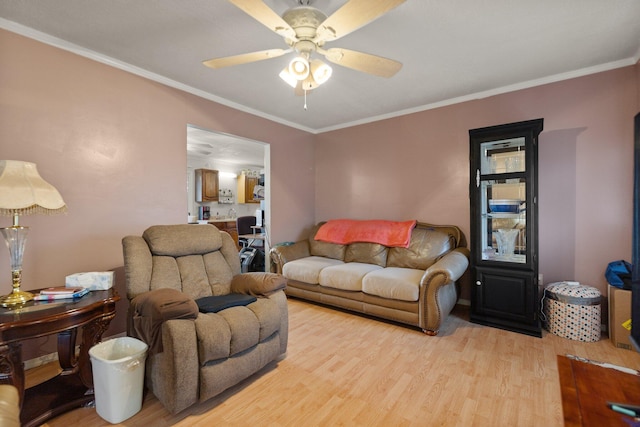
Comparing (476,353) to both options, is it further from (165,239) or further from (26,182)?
(26,182)

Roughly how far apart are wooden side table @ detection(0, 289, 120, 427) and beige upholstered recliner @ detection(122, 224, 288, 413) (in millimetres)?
215

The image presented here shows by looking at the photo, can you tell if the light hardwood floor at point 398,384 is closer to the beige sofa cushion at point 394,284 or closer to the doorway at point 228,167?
the beige sofa cushion at point 394,284

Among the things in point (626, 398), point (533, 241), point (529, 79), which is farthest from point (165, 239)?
point (529, 79)

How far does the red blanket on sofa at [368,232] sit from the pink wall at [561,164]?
1.18 ft

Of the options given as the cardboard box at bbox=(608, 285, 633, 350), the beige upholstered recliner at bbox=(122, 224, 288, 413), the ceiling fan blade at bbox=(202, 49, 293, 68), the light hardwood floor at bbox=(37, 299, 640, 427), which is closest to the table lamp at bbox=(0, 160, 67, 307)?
the beige upholstered recliner at bbox=(122, 224, 288, 413)

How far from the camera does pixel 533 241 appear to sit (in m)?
2.58

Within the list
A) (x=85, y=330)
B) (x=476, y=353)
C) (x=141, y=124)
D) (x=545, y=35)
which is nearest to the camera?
(x=85, y=330)

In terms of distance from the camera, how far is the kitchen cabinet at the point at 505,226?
2.59 meters

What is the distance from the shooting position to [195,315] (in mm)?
1663

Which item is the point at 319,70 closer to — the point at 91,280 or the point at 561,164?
the point at 91,280

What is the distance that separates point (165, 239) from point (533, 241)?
10.7 feet

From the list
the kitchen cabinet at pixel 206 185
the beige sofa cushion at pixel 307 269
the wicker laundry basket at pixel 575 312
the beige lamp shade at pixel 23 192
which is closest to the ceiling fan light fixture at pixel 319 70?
the beige lamp shade at pixel 23 192

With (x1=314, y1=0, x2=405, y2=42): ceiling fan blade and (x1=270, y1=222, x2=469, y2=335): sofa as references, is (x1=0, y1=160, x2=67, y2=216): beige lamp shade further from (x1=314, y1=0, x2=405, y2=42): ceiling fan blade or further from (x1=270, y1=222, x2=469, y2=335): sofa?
(x1=270, y1=222, x2=469, y2=335): sofa

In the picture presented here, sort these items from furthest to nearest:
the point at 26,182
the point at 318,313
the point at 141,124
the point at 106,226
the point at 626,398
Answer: the point at 318,313 → the point at 141,124 → the point at 106,226 → the point at 26,182 → the point at 626,398
